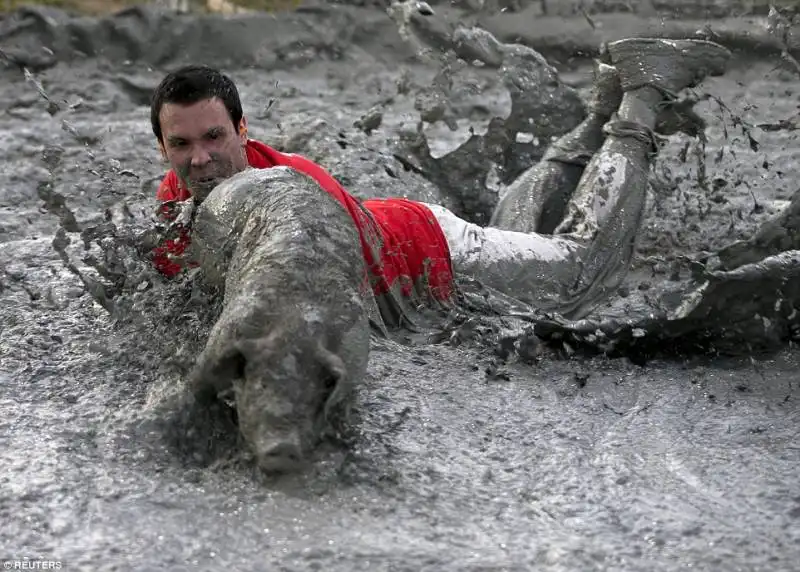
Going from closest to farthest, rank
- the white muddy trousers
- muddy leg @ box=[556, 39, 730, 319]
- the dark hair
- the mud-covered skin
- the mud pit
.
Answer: the mud pit, the mud-covered skin, the dark hair, the white muddy trousers, muddy leg @ box=[556, 39, 730, 319]

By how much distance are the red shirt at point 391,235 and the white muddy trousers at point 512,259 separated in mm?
67

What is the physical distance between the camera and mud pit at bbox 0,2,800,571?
7.06 feet

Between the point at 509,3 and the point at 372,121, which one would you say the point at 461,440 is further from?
the point at 509,3

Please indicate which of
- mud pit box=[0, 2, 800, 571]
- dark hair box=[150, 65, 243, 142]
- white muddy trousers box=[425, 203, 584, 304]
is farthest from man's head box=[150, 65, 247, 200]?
white muddy trousers box=[425, 203, 584, 304]

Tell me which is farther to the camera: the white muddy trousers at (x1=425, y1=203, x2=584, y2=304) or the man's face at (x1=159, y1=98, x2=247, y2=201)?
the white muddy trousers at (x1=425, y1=203, x2=584, y2=304)

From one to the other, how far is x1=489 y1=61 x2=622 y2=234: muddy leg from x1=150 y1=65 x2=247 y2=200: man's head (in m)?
1.18

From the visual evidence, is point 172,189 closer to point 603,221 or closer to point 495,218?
point 495,218

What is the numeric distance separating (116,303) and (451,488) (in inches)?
52.5

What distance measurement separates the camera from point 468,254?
365 cm

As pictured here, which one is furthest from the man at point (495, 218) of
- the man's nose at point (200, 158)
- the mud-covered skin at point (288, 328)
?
the mud-covered skin at point (288, 328)

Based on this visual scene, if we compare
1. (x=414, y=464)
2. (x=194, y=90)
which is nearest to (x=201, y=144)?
(x=194, y=90)

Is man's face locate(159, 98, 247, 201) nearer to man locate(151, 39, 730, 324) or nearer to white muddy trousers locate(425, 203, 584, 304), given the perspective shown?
man locate(151, 39, 730, 324)

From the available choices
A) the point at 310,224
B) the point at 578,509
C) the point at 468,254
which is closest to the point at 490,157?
the point at 468,254

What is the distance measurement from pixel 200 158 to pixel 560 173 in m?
1.53
